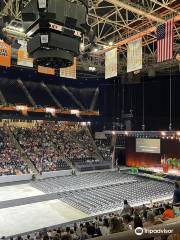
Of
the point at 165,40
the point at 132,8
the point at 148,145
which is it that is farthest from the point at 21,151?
the point at 165,40

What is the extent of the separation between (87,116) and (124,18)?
14.1 metres

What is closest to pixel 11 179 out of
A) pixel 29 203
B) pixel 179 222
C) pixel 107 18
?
pixel 29 203

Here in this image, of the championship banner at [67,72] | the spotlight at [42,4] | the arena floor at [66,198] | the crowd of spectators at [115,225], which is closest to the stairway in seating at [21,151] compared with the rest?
the arena floor at [66,198]

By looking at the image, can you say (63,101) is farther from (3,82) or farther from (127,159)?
(127,159)

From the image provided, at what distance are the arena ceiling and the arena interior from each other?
8 cm

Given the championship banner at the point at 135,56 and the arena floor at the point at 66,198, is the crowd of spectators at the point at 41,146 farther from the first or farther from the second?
the championship banner at the point at 135,56

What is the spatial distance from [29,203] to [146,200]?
673cm

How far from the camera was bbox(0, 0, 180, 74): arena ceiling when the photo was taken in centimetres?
1300

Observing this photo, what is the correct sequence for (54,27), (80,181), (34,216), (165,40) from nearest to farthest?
(54,27) < (165,40) < (34,216) < (80,181)

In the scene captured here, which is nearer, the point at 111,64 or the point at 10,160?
the point at 111,64

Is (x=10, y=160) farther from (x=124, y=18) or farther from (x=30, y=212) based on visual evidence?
(x=124, y=18)

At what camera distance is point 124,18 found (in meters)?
17.0

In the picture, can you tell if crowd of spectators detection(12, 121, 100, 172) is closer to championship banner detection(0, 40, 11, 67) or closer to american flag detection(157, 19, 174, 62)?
championship banner detection(0, 40, 11, 67)

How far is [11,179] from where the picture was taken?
20547 millimetres
